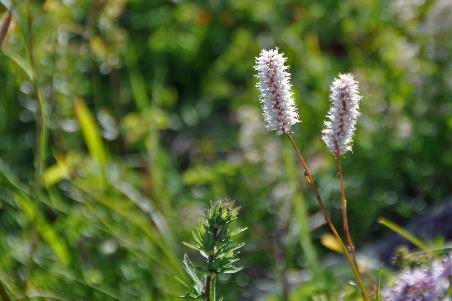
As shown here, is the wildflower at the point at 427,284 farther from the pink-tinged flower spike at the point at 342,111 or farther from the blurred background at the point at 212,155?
the blurred background at the point at 212,155

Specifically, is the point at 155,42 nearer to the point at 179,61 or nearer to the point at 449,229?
the point at 179,61

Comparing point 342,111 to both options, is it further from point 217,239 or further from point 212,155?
point 212,155

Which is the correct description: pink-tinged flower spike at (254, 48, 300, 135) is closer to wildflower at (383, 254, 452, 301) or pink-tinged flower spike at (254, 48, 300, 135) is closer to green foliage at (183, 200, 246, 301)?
green foliage at (183, 200, 246, 301)

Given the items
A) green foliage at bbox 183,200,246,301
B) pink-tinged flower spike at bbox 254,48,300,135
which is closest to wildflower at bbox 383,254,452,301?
green foliage at bbox 183,200,246,301

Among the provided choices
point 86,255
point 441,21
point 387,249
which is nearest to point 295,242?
point 387,249

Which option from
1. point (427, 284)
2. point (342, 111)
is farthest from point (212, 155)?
point (342, 111)

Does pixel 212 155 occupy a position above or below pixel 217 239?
above
